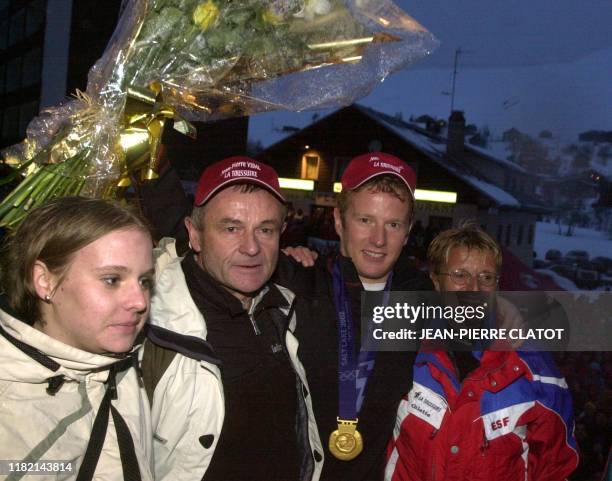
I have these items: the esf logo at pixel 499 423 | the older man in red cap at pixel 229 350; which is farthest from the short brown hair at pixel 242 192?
the esf logo at pixel 499 423

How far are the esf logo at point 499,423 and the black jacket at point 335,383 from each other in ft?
1.08

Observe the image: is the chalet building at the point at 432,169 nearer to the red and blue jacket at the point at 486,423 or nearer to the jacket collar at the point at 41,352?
the red and blue jacket at the point at 486,423

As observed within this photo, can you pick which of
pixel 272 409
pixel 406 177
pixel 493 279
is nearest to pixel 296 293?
pixel 272 409

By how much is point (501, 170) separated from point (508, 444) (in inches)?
624

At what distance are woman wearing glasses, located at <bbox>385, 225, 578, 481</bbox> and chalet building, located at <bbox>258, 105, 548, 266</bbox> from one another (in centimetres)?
1132

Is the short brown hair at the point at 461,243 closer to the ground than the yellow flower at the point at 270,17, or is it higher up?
closer to the ground

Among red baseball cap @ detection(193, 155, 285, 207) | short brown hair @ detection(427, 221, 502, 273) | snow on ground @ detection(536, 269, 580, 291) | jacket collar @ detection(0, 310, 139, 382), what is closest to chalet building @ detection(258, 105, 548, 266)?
snow on ground @ detection(536, 269, 580, 291)

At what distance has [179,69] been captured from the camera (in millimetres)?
2008

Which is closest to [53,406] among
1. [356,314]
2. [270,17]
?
[356,314]

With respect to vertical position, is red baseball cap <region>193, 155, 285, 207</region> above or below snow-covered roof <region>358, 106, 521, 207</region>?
below

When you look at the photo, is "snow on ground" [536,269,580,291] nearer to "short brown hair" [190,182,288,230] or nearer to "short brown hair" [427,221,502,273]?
"short brown hair" [427,221,502,273]

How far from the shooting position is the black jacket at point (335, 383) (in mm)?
2037

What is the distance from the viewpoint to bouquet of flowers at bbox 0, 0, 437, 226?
1.90m

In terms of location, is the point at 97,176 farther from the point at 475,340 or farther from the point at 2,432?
the point at 475,340
